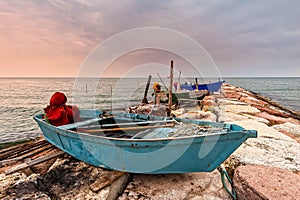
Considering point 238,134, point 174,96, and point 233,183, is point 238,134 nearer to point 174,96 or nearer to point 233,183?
point 233,183

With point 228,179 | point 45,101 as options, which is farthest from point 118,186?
point 45,101

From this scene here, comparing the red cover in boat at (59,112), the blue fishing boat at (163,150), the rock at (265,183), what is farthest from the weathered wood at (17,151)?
the rock at (265,183)

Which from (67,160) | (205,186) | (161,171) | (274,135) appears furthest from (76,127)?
(274,135)

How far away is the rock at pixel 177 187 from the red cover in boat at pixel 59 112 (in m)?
2.92

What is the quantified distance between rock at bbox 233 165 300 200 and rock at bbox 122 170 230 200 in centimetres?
40

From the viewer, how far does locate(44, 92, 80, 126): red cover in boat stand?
5.41 meters

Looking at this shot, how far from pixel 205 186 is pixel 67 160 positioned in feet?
11.6

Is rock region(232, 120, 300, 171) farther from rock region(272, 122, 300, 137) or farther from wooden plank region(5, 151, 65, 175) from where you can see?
wooden plank region(5, 151, 65, 175)

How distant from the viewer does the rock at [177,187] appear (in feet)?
11.2

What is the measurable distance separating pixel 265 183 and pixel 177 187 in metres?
1.54

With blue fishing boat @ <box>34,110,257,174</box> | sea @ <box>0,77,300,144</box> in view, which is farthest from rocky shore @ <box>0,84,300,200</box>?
sea @ <box>0,77,300,144</box>

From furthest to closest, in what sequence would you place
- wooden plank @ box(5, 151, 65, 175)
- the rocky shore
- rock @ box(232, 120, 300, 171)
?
1. wooden plank @ box(5, 151, 65, 175)
2. rock @ box(232, 120, 300, 171)
3. the rocky shore

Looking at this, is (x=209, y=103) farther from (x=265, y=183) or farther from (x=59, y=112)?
(x=59, y=112)

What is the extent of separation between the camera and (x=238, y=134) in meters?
3.30
